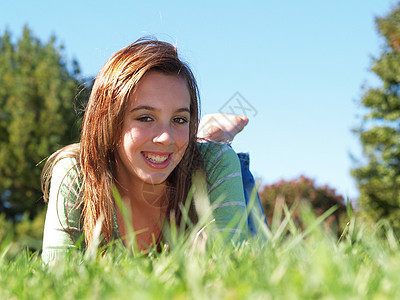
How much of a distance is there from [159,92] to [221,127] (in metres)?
1.55

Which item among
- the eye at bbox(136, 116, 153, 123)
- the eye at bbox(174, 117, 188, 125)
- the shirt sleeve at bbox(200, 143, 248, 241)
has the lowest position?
the shirt sleeve at bbox(200, 143, 248, 241)

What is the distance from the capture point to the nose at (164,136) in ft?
9.77

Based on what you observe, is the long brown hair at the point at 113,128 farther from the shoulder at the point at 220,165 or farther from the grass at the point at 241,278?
the grass at the point at 241,278

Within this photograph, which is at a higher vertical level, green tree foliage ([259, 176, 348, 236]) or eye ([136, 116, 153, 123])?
eye ([136, 116, 153, 123])

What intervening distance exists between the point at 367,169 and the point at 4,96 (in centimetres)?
1580

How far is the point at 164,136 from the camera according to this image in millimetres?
2977

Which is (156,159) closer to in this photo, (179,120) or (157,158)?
(157,158)

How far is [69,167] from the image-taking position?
3314mm

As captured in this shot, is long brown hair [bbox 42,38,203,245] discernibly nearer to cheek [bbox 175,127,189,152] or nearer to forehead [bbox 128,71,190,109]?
forehead [bbox 128,71,190,109]

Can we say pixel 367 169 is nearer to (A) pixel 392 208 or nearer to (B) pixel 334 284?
(A) pixel 392 208

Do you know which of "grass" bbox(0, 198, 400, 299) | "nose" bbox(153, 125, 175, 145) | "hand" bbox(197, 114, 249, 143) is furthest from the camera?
"hand" bbox(197, 114, 249, 143)

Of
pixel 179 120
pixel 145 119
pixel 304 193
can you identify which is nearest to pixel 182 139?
pixel 179 120

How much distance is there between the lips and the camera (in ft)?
10.1

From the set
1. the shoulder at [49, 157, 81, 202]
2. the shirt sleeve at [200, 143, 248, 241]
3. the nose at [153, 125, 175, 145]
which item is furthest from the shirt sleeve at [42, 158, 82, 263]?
the shirt sleeve at [200, 143, 248, 241]
